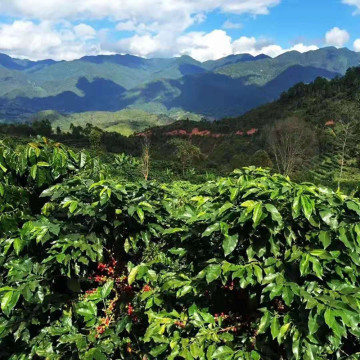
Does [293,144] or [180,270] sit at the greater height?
[180,270]

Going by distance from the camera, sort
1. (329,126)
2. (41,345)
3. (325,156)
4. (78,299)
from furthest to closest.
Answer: (329,126) → (325,156) → (78,299) → (41,345)

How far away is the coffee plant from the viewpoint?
2307 millimetres

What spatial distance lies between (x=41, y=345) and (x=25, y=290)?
18.8 inches

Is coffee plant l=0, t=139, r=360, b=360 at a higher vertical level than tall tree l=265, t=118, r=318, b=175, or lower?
higher

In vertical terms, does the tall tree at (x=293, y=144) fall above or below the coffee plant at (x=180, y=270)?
below

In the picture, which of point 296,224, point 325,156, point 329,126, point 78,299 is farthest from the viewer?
point 329,126

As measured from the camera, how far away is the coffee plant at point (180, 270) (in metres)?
2.31

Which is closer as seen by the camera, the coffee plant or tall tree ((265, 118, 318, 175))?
the coffee plant

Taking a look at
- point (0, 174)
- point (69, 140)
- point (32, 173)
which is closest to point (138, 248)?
point (32, 173)

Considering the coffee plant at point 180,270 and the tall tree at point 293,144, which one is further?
the tall tree at point 293,144

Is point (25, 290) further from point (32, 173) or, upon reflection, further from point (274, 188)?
point (274, 188)

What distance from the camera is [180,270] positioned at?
9.91 feet

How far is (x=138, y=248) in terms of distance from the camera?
321 cm

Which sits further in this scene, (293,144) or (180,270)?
(293,144)
